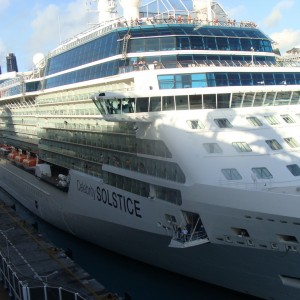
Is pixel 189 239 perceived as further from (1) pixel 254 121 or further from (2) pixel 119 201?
(1) pixel 254 121

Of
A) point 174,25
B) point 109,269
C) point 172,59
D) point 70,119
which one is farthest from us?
point 70,119

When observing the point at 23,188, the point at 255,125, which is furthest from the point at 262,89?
the point at 23,188

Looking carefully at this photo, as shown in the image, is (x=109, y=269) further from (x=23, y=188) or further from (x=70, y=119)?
(x=23, y=188)

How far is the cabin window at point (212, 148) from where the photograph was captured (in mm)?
15000

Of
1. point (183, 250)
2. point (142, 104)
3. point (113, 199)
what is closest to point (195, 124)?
point (142, 104)

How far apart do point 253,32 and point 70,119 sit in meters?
10.5

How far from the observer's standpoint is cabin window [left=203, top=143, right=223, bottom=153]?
591 inches

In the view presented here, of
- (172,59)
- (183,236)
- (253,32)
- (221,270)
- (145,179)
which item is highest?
(253,32)

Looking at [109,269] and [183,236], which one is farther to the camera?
[109,269]

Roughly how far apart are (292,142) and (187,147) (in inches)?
164

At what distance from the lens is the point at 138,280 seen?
743 inches

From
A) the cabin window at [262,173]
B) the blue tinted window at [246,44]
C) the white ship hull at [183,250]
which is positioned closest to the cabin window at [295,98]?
the blue tinted window at [246,44]

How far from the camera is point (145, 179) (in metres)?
16.5

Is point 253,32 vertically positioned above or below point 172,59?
above
